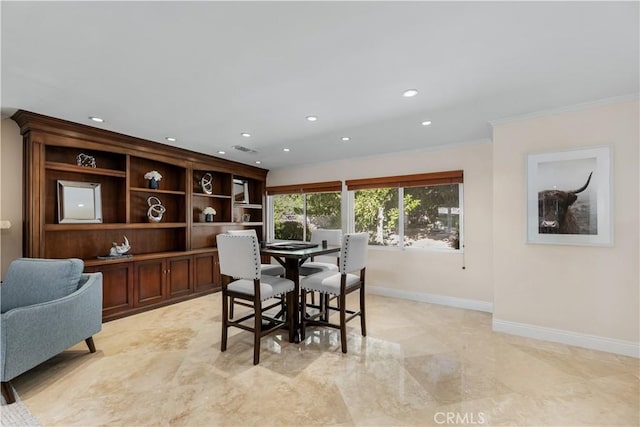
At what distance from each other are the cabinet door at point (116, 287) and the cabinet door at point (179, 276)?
52cm

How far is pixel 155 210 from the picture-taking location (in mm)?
4262

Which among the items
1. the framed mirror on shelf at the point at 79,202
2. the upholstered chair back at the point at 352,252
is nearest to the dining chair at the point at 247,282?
the upholstered chair back at the point at 352,252

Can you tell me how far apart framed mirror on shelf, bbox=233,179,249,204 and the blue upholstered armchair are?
2.95 metres

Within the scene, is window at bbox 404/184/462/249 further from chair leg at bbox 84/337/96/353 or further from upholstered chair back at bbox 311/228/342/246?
chair leg at bbox 84/337/96/353

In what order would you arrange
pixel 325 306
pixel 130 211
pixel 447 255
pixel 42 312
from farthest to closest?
1. pixel 447 255
2. pixel 130 211
3. pixel 325 306
4. pixel 42 312

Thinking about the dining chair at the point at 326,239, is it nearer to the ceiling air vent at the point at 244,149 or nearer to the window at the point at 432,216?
the window at the point at 432,216

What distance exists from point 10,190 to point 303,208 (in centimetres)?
389

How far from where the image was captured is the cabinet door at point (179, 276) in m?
4.06

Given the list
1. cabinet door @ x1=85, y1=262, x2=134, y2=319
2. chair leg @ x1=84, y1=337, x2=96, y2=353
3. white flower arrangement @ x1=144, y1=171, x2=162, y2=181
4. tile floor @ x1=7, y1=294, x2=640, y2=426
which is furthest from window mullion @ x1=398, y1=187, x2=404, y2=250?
chair leg @ x1=84, y1=337, x2=96, y2=353

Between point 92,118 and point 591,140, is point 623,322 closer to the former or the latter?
point 591,140

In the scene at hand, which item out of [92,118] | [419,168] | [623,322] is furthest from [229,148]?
[623,322]

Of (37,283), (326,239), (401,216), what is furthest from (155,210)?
(401,216)

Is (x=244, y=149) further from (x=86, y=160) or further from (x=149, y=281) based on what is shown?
(x=149, y=281)

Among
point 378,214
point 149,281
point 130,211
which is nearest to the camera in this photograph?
point 149,281
